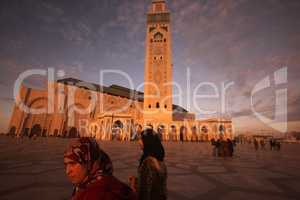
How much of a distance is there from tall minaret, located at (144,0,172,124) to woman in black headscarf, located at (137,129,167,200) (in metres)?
33.2

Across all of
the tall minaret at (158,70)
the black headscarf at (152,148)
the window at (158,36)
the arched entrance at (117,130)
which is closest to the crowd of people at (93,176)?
the black headscarf at (152,148)

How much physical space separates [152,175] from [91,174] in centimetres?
97

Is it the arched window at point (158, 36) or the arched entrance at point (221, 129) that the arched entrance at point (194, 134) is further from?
the arched window at point (158, 36)

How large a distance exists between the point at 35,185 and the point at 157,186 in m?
2.86

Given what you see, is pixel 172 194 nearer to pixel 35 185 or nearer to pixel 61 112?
pixel 35 185

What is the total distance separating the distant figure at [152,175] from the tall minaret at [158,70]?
33235 mm

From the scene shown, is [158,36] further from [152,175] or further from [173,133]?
[152,175]

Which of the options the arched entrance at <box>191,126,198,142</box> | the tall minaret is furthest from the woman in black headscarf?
the arched entrance at <box>191,126,198,142</box>

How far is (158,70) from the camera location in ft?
123

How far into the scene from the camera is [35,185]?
11.0ft

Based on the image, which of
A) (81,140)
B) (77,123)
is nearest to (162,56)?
(77,123)

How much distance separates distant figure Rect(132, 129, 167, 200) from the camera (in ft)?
6.04

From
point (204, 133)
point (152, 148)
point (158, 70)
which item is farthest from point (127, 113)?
point (152, 148)

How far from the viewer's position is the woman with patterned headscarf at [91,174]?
905mm
